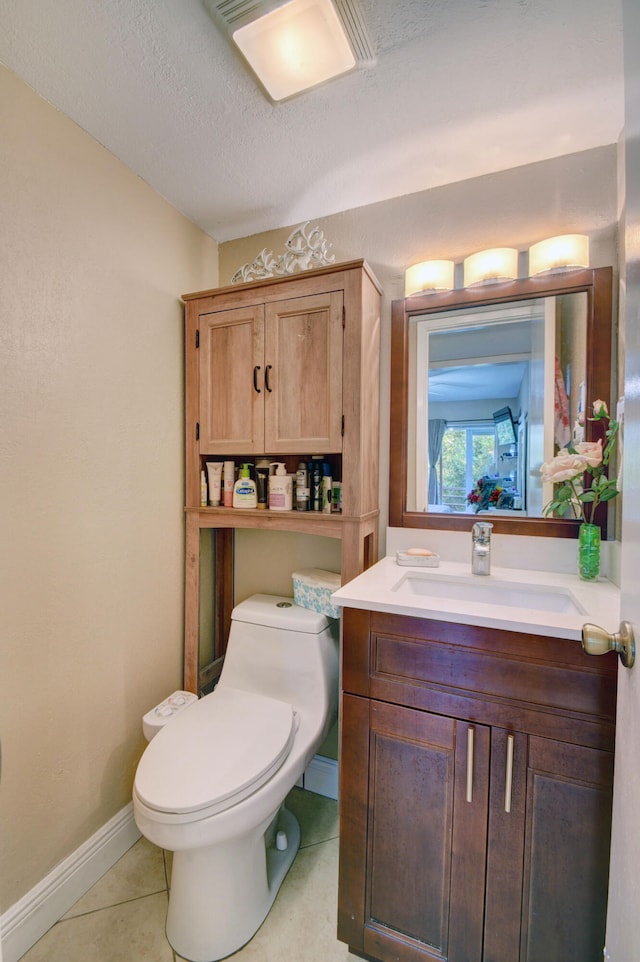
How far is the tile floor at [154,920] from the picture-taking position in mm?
1119

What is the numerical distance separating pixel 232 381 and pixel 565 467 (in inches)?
47.4

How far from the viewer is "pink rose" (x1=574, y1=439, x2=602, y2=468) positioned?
Result: 4.05ft

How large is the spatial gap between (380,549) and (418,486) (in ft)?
0.95

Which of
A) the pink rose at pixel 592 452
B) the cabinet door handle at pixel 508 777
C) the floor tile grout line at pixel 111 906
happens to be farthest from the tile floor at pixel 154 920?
the pink rose at pixel 592 452

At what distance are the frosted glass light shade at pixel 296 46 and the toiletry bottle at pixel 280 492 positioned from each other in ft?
3.77

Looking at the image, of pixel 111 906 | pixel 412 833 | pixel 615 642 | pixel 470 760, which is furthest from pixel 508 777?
pixel 111 906

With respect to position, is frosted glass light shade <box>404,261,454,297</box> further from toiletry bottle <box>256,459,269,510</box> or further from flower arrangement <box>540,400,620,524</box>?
toiletry bottle <box>256,459,269,510</box>

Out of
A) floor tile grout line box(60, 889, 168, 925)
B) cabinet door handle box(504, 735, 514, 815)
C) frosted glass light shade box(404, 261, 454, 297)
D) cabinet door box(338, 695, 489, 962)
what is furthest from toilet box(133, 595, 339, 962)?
frosted glass light shade box(404, 261, 454, 297)

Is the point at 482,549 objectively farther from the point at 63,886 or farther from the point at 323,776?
the point at 63,886

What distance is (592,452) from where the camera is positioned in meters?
1.24

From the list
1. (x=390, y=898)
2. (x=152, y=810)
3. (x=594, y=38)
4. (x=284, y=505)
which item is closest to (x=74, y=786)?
(x=152, y=810)

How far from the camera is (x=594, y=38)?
996 millimetres

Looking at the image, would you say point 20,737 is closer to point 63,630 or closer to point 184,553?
point 63,630

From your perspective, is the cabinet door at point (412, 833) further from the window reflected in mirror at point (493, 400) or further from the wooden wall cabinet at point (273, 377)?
the wooden wall cabinet at point (273, 377)
